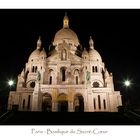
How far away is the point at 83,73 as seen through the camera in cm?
3572

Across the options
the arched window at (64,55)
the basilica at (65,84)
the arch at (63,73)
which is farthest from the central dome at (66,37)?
the arch at (63,73)

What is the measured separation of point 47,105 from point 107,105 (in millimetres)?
11327

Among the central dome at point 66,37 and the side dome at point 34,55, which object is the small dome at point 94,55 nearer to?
the central dome at point 66,37

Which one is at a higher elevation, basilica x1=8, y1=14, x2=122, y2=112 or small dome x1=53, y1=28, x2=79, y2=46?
small dome x1=53, y1=28, x2=79, y2=46

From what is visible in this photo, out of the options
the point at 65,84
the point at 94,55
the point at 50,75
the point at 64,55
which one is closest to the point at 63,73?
the point at 50,75

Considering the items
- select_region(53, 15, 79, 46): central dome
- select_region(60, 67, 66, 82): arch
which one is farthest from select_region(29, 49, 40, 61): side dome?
select_region(60, 67, 66, 82): arch

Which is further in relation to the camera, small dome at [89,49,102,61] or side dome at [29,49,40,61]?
side dome at [29,49,40,61]

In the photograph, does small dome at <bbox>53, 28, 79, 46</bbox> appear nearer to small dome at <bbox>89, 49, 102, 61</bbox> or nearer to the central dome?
the central dome

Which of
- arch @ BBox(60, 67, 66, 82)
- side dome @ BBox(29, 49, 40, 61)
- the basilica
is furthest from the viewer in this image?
side dome @ BBox(29, 49, 40, 61)

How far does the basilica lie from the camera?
2986 cm

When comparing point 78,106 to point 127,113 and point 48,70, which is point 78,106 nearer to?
point 48,70

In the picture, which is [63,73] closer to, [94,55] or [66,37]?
[94,55]

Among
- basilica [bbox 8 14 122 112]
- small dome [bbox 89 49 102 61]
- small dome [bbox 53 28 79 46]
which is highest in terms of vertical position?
small dome [bbox 53 28 79 46]

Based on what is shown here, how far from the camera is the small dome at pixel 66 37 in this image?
4482cm
